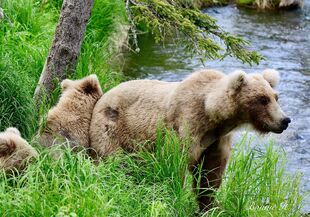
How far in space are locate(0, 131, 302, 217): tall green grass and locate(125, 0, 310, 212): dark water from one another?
1.38m

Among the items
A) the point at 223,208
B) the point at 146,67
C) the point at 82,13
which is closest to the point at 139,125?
the point at 223,208

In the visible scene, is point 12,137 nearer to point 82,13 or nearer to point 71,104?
point 71,104

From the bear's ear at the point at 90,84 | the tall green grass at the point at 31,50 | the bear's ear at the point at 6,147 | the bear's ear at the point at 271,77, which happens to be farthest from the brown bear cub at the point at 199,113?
the bear's ear at the point at 6,147

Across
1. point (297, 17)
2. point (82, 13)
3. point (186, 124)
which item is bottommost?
point (297, 17)

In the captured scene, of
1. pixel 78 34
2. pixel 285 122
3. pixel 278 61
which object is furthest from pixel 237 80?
pixel 278 61

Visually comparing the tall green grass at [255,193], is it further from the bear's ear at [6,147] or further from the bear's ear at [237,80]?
the bear's ear at [6,147]

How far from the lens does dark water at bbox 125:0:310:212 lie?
10258 mm

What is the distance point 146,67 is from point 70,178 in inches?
327

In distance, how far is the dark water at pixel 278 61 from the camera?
10.3 metres

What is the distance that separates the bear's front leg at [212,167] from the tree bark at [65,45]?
208cm

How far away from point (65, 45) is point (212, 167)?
2401 mm

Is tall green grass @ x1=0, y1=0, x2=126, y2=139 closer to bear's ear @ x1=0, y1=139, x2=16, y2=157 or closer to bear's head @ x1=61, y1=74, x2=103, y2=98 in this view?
bear's head @ x1=61, y1=74, x2=103, y2=98

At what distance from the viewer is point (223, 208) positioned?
6.15m

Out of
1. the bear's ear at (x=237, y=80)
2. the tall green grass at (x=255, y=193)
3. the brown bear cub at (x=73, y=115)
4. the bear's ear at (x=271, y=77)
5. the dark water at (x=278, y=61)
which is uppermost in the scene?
the bear's ear at (x=237, y=80)
